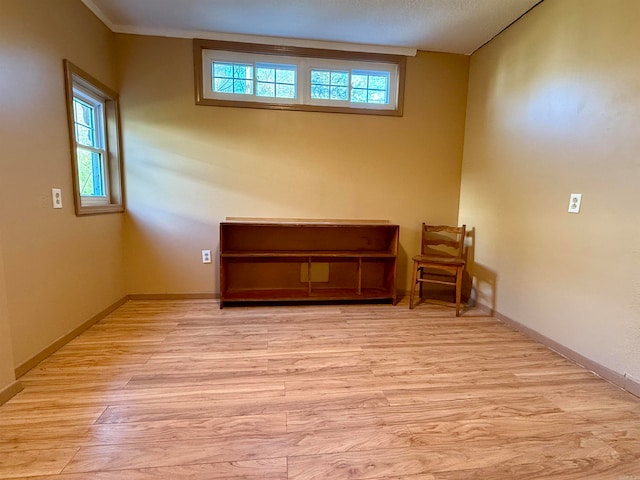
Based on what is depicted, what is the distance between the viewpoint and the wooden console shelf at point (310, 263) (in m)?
2.97

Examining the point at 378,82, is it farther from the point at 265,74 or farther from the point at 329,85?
the point at 265,74

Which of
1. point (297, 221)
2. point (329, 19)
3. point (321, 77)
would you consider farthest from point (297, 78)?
point (297, 221)

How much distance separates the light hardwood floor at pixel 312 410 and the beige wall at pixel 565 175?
0.34 metres

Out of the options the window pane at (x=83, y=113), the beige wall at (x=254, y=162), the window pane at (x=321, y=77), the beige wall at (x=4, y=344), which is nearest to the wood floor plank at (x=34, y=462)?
the beige wall at (x=4, y=344)

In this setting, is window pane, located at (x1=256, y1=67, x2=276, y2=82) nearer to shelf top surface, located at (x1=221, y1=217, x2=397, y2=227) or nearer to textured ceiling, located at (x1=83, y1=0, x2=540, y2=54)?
textured ceiling, located at (x1=83, y1=0, x2=540, y2=54)

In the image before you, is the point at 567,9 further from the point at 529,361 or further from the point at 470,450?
the point at 470,450

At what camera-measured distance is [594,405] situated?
1.56 meters

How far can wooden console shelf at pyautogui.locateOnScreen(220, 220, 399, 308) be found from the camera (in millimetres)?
2973

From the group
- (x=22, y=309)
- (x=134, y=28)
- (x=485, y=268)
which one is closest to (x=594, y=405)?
(x=485, y=268)

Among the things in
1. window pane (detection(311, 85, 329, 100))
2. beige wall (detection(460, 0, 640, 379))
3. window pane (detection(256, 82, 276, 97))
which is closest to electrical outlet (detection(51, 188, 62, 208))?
window pane (detection(256, 82, 276, 97))

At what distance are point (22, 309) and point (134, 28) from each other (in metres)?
2.45

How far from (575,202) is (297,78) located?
250cm

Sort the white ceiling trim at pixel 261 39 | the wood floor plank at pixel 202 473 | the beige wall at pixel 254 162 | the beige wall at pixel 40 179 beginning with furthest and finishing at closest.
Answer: the beige wall at pixel 254 162
the white ceiling trim at pixel 261 39
the beige wall at pixel 40 179
the wood floor plank at pixel 202 473

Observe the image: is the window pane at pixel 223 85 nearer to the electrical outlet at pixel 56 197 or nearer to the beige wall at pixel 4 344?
the electrical outlet at pixel 56 197
